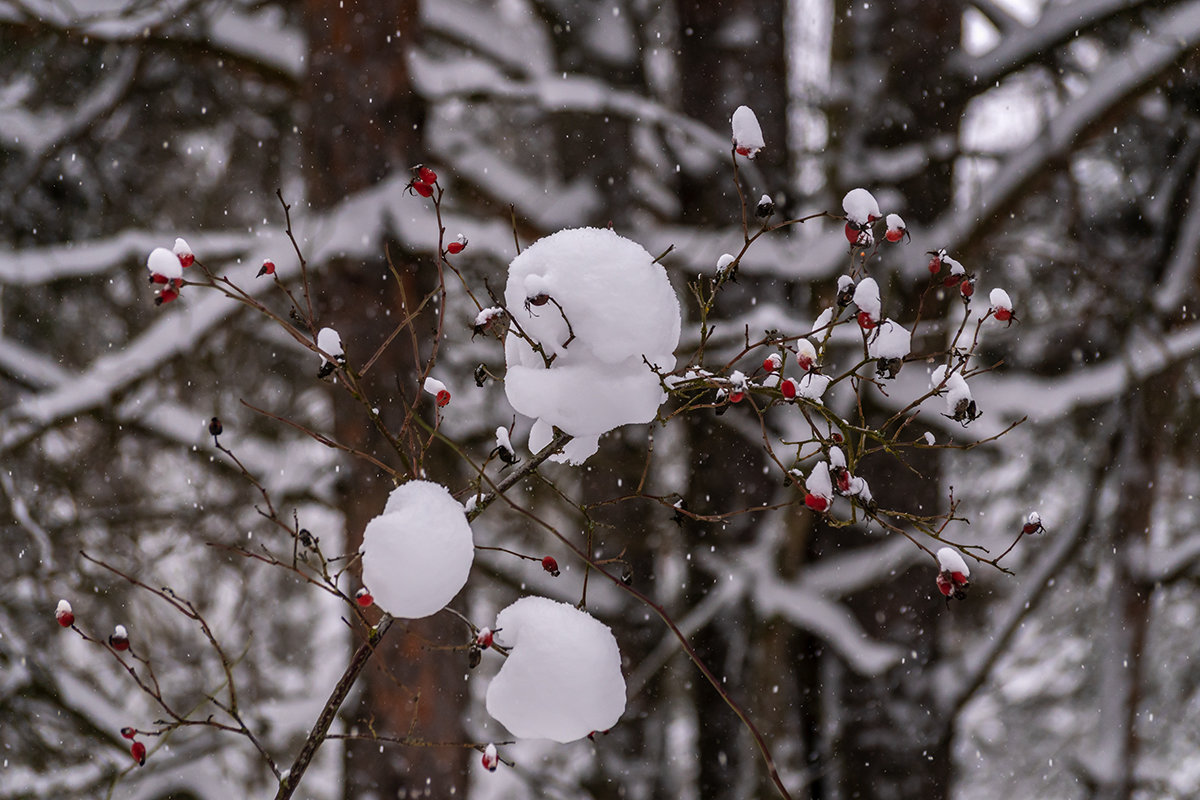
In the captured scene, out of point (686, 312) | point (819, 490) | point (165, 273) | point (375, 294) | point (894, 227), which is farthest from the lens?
point (686, 312)

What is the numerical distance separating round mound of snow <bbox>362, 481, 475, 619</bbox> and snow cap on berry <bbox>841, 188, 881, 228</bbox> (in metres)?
0.59

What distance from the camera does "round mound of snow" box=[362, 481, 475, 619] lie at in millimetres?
910

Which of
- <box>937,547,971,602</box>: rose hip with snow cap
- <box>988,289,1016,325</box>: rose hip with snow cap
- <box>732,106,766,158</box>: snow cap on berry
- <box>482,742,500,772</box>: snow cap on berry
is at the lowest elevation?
<box>482,742,500,772</box>: snow cap on berry

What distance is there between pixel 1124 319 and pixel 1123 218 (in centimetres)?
68

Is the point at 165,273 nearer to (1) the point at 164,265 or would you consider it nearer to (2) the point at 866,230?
(1) the point at 164,265

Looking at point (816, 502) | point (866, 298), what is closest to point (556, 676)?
point (816, 502)

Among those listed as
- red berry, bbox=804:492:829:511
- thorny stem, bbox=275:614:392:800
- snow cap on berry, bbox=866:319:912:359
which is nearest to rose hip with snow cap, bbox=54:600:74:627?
thorny stem, bbox=275:614:392:800

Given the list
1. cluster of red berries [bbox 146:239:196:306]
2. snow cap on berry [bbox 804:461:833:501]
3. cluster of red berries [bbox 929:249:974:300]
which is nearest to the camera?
cluster of red berries [bbox 146:239:196:306]

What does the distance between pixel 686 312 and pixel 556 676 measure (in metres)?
2.70

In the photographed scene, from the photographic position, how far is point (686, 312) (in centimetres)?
361

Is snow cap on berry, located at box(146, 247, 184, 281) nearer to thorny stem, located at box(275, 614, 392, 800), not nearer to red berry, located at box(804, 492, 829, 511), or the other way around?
thorny stem, located at box(275, 614, 392, 800)

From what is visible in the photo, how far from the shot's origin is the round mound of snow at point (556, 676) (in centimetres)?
104

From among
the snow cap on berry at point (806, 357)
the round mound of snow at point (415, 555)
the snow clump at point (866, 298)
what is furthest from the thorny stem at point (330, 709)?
the snow clump at point (866, 298)

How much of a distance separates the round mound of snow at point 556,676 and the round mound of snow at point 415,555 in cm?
15
